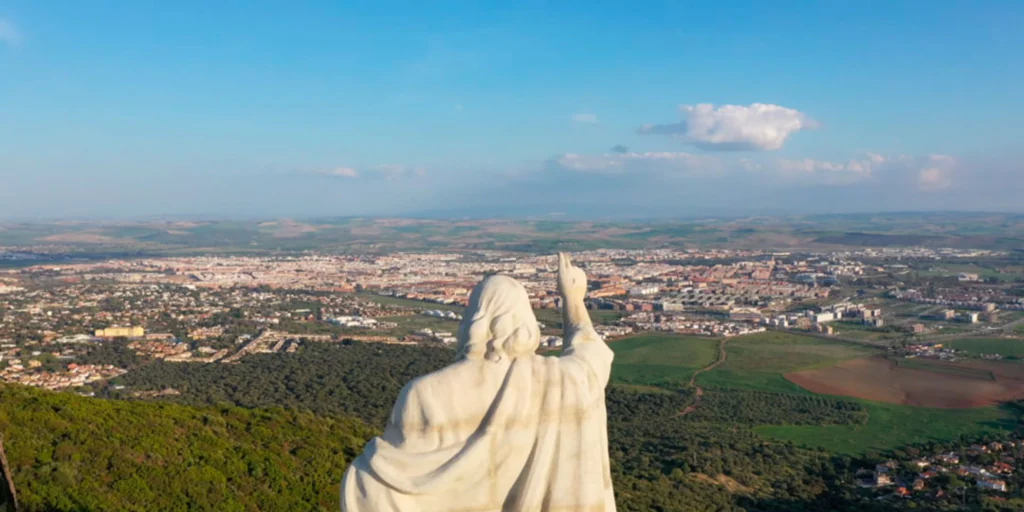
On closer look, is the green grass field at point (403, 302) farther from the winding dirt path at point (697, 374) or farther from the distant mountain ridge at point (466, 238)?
the distant mountain ridge at point (466, 238)

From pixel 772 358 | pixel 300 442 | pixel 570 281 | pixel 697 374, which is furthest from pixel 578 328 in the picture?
pixel 772 358

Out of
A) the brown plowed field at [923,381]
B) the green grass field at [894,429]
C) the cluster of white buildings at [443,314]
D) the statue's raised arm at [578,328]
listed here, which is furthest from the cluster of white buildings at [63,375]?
the brown plowed field at [923,381]

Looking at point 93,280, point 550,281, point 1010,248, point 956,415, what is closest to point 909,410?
point 956,415

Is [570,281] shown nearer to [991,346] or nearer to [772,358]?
[772,358]

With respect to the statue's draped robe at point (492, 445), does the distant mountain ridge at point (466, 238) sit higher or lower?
lower

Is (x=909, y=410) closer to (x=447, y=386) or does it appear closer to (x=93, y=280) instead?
(x=447, y=386)

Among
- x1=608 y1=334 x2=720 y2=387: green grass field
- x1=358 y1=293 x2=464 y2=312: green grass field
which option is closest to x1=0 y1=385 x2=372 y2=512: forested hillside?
x1=608 y1=334 x2=720 y2=387: green grass field

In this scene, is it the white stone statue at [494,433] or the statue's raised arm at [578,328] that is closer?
the white stone statue at [494,433]
